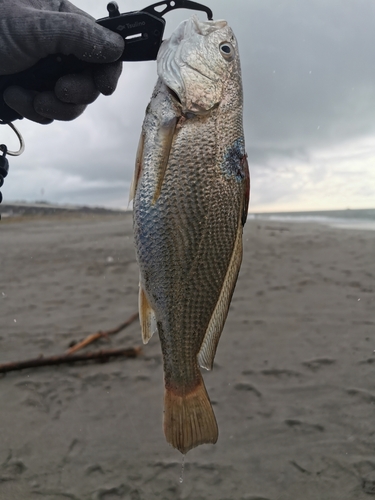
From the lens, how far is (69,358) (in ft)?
13.7

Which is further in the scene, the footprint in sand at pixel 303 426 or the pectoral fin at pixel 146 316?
the footprint in sand at pixel 303 426

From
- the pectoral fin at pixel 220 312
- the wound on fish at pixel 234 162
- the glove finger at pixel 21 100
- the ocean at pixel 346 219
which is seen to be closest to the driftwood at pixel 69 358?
the glove finger at pixel 21 100

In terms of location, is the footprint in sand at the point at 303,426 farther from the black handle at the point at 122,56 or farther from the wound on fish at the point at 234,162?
the black handle at the point at 122,56

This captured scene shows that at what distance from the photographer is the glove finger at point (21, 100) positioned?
2.81 meters

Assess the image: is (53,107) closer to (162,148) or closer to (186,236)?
(162,148)

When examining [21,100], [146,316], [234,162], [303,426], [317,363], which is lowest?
[303,426]

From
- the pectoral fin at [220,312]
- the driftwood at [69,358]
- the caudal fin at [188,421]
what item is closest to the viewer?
the caudal fin at [188,421]

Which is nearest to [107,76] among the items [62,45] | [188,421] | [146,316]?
[62,45]

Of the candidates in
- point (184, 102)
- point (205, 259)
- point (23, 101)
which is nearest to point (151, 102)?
point (184, 102)

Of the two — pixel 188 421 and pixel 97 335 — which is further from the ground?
pixel 188 421

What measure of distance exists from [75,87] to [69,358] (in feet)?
9.14

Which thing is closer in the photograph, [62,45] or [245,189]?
[245,189]

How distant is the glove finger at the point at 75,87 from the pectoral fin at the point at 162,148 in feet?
3.63

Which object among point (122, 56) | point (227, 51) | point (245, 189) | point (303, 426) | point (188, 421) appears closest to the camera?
point (188, 421)
